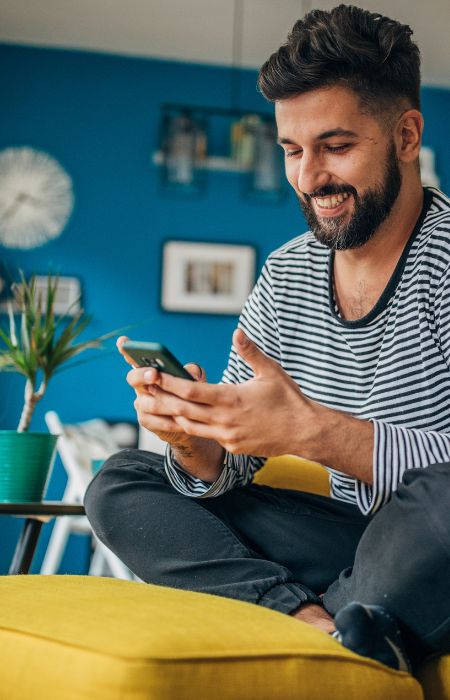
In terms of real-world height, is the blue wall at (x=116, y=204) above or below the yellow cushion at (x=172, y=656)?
above

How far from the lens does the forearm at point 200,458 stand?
1.70m

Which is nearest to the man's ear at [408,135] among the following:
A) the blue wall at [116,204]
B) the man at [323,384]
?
the man at [323,384]

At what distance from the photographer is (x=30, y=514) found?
218cm

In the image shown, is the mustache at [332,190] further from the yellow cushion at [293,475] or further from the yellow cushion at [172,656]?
the yellow cushion at [172,656]

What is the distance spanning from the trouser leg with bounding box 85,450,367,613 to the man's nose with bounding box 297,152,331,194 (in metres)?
0.56

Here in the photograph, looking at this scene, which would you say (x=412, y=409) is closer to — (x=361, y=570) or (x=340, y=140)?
(x=361, y=570)

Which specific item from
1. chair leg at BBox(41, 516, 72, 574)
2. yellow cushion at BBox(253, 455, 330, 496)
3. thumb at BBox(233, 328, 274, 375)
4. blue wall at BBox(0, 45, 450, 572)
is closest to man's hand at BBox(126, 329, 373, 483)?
thumb at BBox(233, 328, 274, 375)

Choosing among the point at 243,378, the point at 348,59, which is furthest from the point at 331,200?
the point at 243,378

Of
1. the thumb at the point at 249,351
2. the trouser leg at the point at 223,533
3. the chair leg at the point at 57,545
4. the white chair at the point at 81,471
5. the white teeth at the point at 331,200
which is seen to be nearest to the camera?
the thumb at the point at 249,351

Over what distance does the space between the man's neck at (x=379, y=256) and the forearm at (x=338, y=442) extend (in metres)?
0.44

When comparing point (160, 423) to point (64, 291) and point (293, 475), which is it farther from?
point (64, 291)

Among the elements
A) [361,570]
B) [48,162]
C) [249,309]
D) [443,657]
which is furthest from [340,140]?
[48,162]

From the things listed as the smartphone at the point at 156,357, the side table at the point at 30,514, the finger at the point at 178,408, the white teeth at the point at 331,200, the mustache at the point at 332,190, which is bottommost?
the side table at the point at 30,514

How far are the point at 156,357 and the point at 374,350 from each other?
0.49 meters
